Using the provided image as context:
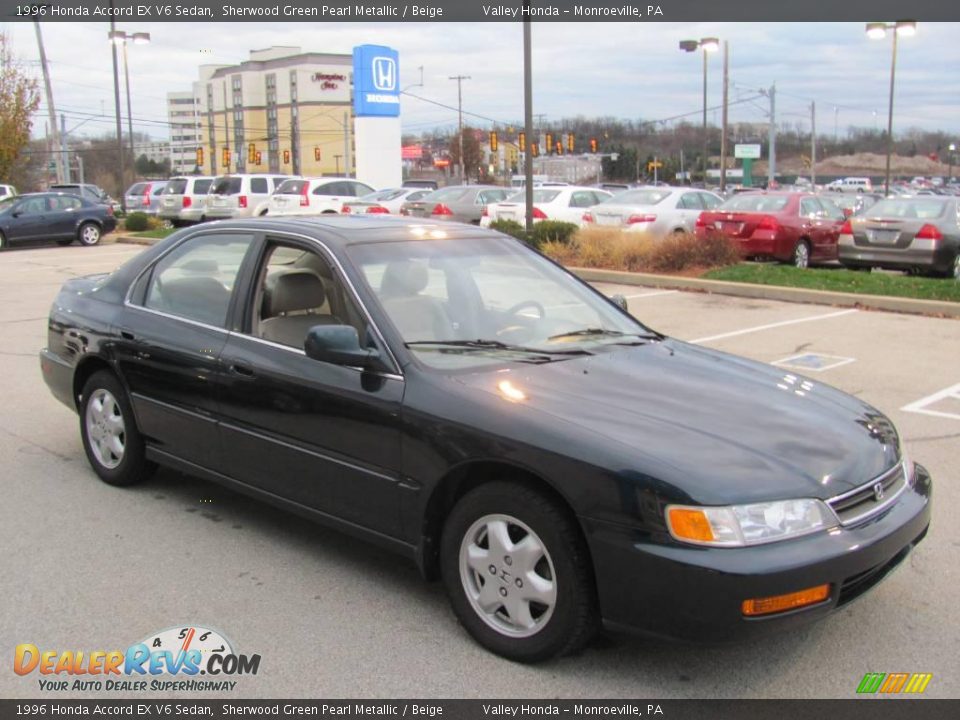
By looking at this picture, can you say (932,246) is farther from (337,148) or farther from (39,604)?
(337,148)

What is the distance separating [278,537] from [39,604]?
1.14 meters

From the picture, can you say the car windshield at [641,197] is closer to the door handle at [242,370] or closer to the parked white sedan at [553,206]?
the parked white sedan at [553,206]

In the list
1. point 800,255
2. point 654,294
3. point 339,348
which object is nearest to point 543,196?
point 800,255

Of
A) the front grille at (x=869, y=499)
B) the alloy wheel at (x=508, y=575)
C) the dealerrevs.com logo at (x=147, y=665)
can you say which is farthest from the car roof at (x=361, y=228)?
the front grille at (x=869, y=499)

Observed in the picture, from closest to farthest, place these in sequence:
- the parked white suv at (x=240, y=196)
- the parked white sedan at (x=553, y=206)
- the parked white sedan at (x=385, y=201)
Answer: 1. the parked white sedan at (x=553, y=206)
2. the parked white sedan at (x=385, y=201)
3. the parked white suv at (x=240, y=196)

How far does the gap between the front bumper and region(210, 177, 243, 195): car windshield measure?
27.2 metres

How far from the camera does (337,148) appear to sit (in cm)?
13362

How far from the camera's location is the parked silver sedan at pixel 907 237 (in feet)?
46.9

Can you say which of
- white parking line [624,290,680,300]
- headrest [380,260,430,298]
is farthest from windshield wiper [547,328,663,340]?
white parking line [624,290,680,300]

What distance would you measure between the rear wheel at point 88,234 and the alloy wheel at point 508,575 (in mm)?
24786

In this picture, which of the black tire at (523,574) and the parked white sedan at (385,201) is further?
the parked white sedan at (385,201)

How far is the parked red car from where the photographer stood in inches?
645

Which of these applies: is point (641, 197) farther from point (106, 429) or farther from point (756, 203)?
point (106, 429)

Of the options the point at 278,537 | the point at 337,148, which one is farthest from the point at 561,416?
the point at 337,148
